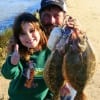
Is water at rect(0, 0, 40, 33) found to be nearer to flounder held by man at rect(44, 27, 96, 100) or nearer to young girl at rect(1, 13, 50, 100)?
young girl at rect(1, 13, 50, 100)

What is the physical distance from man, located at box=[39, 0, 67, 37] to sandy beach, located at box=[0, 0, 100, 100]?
3.25 m

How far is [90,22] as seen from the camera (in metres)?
12.7

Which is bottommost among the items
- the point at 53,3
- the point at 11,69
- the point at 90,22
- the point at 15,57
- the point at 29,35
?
the point at 90,22

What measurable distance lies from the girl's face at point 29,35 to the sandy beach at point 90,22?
3.43 metres

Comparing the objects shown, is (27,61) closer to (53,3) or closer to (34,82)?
(34,82)

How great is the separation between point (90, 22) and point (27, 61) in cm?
927

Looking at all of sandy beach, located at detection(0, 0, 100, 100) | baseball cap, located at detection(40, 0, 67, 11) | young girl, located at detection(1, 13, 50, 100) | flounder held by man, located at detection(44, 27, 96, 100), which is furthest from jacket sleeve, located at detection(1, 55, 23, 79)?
sandy beach, located at detection(0, 0, 100, 100)

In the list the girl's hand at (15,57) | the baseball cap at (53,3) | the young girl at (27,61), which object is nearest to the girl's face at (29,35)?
the young girl at (27,61)

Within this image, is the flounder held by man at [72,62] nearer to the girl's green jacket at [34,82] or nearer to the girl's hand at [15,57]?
the girl's hand at [15,57]

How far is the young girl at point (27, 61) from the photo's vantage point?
3.46 metres

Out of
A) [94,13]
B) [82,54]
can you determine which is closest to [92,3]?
[94,13]

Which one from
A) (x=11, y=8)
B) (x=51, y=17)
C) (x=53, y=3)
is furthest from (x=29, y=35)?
(x=11, y=8)

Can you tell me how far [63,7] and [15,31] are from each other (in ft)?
1.83

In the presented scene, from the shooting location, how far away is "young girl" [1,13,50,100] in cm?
346
